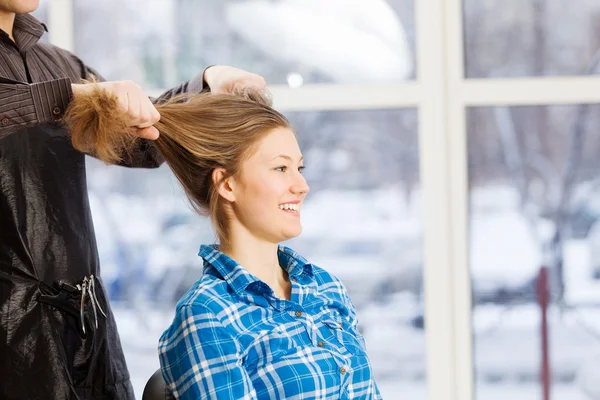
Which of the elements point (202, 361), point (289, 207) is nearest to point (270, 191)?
point (289, 207)

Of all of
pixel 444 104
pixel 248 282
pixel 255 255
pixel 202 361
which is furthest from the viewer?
pixel 444 104

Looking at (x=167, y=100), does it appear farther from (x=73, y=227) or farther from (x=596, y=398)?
(x=596, y=398)

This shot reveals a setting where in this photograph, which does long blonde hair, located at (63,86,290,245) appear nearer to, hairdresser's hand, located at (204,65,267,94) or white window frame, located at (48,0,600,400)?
hairdresser's hand, located at (204,65,267,94)

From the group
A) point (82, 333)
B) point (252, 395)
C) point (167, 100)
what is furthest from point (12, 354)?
point (167, 100)

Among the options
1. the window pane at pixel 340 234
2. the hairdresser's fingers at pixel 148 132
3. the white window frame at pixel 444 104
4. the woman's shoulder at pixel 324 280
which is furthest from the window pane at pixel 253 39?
the hairdresser's fingers at pixel 148 132

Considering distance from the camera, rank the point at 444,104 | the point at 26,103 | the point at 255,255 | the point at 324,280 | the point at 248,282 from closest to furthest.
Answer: the point at 26,103 < the point at 248,282 < the point at 255,255 < the point at 324,280 < the point at 444,104

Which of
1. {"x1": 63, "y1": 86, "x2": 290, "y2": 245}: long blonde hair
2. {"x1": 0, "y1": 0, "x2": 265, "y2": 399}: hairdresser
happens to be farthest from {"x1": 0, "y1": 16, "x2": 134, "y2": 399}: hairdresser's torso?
{"x1": 63, "y1": 86, "x2": 290, "y2": 245}: long blonde hair

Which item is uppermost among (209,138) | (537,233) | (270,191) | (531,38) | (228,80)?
(531,38)

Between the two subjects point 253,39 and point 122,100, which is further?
point 253,39

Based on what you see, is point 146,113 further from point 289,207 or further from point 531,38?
point 531,38

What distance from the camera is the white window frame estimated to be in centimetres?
297

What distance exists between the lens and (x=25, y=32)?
173 cm

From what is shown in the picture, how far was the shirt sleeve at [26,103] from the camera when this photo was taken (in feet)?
4.53

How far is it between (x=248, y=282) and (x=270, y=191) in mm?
192
